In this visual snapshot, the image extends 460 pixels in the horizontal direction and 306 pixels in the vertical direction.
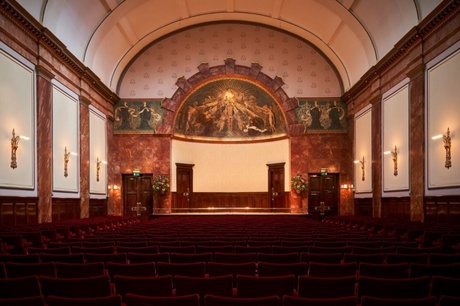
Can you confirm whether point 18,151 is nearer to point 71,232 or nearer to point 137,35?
point 71,232

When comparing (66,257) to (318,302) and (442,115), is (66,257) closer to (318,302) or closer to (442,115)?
(318,302)

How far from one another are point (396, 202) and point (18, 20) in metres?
16.3

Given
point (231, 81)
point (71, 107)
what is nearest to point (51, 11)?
point (71, 107)

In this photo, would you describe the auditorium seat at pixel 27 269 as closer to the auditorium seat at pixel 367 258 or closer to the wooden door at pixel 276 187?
the auditorium seat at pixel 367 258

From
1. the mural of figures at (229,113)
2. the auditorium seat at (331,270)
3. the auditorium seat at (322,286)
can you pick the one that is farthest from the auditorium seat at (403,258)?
the mural of figures at (229,113)

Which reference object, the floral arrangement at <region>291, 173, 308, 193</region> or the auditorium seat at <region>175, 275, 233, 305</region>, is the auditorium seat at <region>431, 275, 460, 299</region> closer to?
the auditorium seat at <region>175, 275, 233, 305</region>

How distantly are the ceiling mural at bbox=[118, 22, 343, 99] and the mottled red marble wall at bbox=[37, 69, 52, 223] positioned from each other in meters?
10.6

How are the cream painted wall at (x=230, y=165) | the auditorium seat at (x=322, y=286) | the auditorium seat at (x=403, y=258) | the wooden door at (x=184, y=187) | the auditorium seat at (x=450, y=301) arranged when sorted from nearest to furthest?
the auditorium seat at (x=450, y=301) → the auditorium seat at (x=322, y=286) → the auditorium seat at (x=403, y=258) → the wooden door at (x=184, y=187) → the cream painted wall at (x=230, y=165)

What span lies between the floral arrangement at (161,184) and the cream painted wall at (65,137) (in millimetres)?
6222

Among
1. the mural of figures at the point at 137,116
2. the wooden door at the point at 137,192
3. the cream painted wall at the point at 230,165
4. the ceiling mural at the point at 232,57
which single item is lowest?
the wooden door at the point at 137,192

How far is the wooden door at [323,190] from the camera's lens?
27.2 meters

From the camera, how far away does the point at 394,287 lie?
4.44 m

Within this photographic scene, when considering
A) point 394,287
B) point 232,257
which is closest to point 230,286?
point 394,287

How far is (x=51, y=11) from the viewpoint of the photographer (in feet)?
56.3
